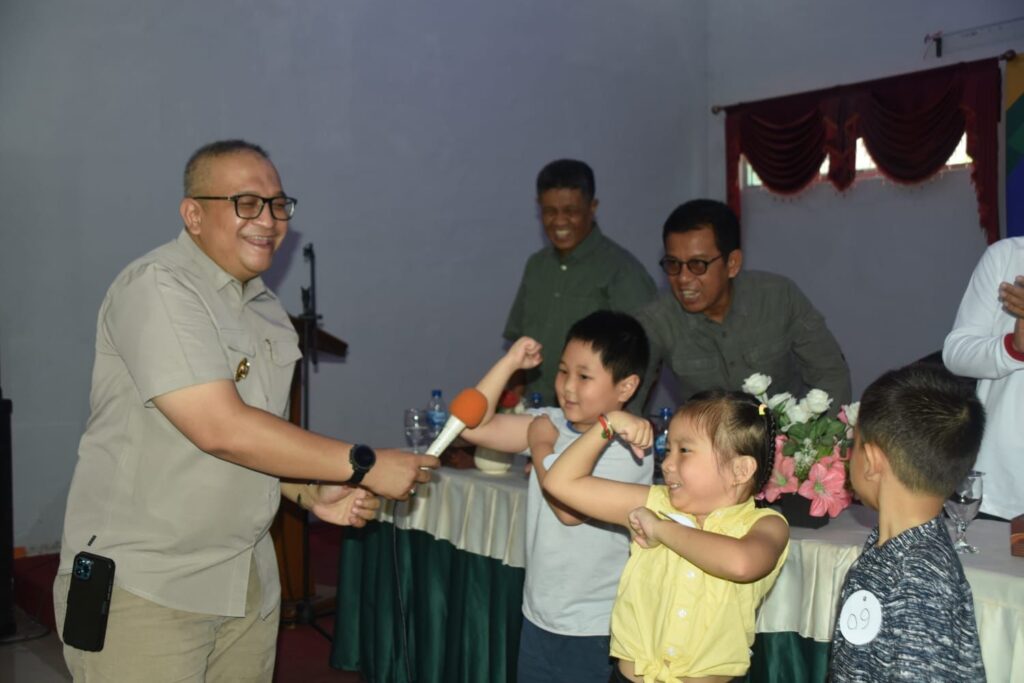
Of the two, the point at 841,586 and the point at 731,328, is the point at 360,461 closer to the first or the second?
the point at 841,586

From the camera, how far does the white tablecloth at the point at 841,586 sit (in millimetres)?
2197

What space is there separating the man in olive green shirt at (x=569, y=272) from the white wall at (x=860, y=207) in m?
3.63

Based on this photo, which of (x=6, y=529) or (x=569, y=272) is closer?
(x=6, y=529)

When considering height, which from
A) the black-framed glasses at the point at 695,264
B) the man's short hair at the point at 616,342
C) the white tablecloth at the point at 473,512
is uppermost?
the black-framed glasses at the point at 695,264

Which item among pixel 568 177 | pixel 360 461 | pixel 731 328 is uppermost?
pixel 568 177

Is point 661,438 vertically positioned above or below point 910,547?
above

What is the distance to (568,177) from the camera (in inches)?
183

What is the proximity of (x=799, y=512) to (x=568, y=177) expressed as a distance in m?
2.33

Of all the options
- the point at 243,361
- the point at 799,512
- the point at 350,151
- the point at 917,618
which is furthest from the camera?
the point at 350,151

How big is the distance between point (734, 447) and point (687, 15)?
7.58 meters

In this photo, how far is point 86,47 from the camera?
18.4 ft

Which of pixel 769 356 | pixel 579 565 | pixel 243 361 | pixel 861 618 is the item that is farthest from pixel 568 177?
pixel 861 618

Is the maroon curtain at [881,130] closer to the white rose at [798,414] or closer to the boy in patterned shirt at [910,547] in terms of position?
the white rose at [798,414]

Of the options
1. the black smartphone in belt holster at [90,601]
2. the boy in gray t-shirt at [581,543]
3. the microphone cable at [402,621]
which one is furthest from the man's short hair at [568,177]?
the black smartphone in belt holster at [90,601]
